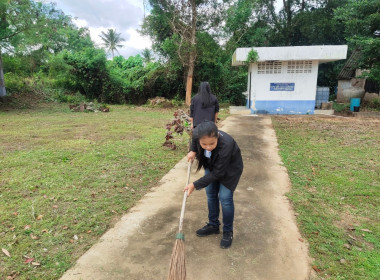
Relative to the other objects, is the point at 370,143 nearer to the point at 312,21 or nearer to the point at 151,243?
the point at 151,243

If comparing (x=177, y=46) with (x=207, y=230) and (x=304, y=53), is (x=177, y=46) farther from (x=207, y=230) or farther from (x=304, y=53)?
(x=207, y=230)

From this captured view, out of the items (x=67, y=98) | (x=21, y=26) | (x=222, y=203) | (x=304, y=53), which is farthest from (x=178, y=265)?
(x=67, y=98)

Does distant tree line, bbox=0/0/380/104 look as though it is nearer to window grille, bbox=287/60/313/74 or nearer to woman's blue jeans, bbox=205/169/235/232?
window grille, bbox=287/60/313/74

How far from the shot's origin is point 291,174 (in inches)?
174

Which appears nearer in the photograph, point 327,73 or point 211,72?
point 211,72

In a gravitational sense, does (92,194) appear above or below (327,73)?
below

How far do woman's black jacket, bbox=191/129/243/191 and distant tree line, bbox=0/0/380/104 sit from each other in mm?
11837

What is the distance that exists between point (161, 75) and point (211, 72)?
326 centimetres

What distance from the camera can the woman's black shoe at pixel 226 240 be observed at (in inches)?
97.0

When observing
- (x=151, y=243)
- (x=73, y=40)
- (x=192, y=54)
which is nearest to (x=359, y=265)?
(x=151, y=243)

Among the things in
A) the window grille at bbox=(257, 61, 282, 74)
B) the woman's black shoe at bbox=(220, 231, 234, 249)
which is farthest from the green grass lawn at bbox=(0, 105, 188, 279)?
the window grille at bbox=(257, 61, 282, 74)

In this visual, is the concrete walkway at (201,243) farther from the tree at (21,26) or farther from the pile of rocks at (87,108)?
the tree at (21,26)

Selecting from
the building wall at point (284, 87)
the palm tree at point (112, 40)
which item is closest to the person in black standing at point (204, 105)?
the building wall at point (284, 87)

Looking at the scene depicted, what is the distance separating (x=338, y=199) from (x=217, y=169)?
2230 millimetres
